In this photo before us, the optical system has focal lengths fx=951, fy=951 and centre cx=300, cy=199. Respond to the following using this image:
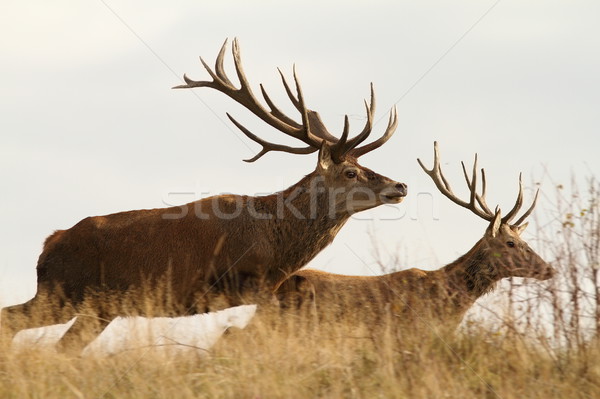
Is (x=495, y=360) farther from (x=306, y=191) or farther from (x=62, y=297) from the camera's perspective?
(x=62, y=297)

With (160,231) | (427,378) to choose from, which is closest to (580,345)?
(427,378)

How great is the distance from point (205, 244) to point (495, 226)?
10.1ft

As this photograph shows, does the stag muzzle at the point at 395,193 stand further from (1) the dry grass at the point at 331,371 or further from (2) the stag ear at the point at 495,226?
(1) the dry grass at the point at 331,371

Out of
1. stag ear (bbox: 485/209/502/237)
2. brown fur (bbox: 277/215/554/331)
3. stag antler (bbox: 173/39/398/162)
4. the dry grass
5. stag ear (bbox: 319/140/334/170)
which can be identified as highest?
stag antler (bbox: 173/39/398/162)

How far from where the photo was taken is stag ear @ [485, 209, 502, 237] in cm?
955

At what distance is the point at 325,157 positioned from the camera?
8695mm

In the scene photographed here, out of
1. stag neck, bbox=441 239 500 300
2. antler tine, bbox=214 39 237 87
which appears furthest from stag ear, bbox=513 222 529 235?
antler tine, bbox=214 39 237 87

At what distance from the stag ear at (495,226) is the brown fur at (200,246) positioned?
1475 millimetres

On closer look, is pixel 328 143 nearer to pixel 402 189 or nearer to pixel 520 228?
pixel 402 189

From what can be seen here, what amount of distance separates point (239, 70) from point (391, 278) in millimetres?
2481

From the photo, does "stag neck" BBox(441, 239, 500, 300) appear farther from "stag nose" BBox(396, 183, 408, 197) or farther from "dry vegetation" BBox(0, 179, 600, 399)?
"dry vegetation" BBox(0, 179, 600, 399)

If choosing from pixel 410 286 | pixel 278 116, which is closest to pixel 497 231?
pixel 410 286

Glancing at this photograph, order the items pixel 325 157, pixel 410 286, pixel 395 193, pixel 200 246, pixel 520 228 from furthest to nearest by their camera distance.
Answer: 1. pixel 520 228
2. pixel 410 286
3. pixel 325 157
4. pixel 395 193
5. pixel 200 246

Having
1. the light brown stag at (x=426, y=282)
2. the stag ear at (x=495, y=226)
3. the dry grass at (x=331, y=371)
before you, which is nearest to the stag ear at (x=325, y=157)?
the light brown stag at (x=426, y=282)
